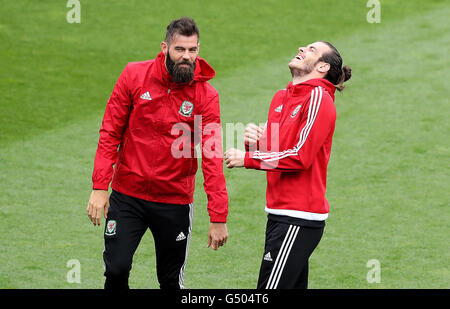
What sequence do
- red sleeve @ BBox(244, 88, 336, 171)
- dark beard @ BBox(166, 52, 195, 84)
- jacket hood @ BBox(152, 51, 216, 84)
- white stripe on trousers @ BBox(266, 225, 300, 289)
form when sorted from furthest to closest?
jacket hood @ BBox(152, 51, 216, 84)
dark beard @ BBox(166, 52, 195, 84)
white stripe on trousers @ BBox(266, 225, 300, 289)
red sleeve @ BBox(244, 88, 336, 171)

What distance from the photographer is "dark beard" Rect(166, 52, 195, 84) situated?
5.25 m

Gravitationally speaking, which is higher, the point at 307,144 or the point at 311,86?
the point at 311,86

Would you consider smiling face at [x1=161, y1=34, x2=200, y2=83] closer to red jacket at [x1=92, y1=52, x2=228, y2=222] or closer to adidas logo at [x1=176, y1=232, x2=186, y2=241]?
red jacket at [x1=92, y1=52, x2=228, y2=222]

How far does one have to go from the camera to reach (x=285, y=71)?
474 inches

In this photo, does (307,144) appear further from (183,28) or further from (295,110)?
(183,28)

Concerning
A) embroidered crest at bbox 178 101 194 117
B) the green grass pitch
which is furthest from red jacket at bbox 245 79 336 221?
the green grass pitch

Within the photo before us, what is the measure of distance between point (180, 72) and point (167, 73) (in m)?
0.13

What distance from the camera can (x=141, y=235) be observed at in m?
5.55

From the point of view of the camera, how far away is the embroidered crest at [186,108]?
5395 mm

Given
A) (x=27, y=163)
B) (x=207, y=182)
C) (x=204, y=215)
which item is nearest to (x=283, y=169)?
(x=207, y=182)

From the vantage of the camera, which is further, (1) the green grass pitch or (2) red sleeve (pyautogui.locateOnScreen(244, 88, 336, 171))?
(1) the green grass pitch

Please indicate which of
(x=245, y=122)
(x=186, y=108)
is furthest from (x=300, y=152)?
(x=245, y=122)

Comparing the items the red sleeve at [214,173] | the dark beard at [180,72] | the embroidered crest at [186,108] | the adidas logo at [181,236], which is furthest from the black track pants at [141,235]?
the dark beard at [180,72]

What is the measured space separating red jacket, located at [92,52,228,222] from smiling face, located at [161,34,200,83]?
0.12 m
